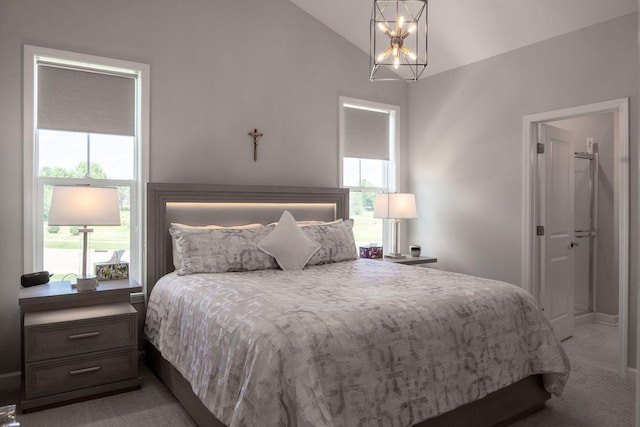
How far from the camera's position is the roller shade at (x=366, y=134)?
4852 millimetres

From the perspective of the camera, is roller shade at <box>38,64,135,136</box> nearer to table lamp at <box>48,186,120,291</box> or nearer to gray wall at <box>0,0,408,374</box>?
gray wall at <box>0,0,408,374</box>

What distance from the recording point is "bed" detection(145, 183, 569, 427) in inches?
70.5

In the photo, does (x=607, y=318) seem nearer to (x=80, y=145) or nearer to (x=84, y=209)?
(x=84, y=209)

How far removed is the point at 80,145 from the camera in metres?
3.47

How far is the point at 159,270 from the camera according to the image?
3586 millimetres

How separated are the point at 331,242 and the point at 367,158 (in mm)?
1480

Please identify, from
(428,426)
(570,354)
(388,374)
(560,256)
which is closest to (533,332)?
(428,426)

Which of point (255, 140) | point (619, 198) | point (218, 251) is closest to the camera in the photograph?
point (218, 251)

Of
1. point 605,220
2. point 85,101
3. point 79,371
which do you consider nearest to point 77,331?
point 79,371

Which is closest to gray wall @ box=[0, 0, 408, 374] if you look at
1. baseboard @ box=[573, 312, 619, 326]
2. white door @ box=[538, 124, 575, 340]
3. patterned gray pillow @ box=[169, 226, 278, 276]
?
patterned gray pillow @ box=[169, 226, 278, 276]

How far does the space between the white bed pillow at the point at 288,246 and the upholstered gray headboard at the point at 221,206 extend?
0.52 meters

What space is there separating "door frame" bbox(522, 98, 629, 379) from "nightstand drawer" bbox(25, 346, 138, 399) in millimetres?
3438

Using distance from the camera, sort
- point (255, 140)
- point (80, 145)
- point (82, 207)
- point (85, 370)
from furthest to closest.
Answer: point (255, 140) < point (80, 145) < point (82, 207) < point (85, 370)

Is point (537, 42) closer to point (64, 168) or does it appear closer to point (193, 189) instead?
point (193, 189)
